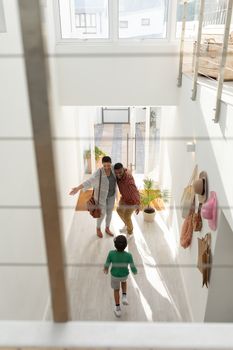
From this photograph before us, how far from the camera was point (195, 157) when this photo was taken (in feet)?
6.27

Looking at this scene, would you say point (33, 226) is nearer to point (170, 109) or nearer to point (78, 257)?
point (78, 257)

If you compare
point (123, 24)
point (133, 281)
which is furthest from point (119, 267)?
point (123, 24)

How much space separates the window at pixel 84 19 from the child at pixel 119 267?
1719mm

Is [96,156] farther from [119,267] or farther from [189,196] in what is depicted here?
[119,267]

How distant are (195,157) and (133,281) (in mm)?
973

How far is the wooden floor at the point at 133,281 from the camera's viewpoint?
2.02 meters

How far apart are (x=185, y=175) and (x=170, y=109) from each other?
0.82 m

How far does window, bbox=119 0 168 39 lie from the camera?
261 centimetres

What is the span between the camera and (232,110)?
1155 millimetres

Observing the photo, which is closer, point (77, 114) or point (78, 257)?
point (78, 257)

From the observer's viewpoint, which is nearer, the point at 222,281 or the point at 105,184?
the point at 222,281

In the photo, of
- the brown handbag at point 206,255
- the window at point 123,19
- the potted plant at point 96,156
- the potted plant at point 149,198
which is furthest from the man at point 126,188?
the potted plant at point 96,156

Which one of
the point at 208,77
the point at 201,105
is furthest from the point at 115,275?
the point at 208,77

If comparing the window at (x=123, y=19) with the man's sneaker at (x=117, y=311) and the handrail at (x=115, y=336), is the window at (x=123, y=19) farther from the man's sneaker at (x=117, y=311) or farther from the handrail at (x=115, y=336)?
the handrail at (x=115, y=336)
